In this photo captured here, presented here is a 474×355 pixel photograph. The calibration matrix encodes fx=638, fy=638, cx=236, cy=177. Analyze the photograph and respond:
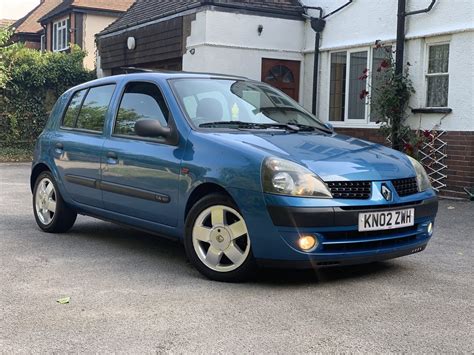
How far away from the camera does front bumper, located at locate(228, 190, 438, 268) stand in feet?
14.3

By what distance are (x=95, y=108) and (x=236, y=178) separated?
239cm

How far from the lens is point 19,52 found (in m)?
20.8

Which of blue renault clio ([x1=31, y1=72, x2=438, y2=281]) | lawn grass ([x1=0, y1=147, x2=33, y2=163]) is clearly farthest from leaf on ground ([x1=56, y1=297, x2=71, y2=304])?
lawn grass ([x1=0, y1=147, x2=33, y2=163])

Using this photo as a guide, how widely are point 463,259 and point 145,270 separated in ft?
9.57

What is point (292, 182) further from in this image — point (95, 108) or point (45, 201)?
point (45, 201)

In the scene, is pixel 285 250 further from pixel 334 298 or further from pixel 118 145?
pixel 118 145

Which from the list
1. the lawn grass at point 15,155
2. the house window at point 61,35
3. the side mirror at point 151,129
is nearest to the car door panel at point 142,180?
the side mirror at point 151,129

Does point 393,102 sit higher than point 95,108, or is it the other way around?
point 393,102

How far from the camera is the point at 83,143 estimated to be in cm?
621

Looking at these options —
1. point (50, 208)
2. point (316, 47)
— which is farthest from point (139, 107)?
point (316, 47)

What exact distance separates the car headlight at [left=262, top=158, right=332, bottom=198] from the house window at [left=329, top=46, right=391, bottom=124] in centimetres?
843

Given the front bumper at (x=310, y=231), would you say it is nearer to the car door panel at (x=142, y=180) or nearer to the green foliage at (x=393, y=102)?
the car door panel at (x=142, y=180)

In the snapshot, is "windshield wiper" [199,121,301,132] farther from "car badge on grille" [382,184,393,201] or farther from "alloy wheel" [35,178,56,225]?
"alloy wheel" [35,178,56,225]

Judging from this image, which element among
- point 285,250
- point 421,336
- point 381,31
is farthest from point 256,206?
point 381,31
